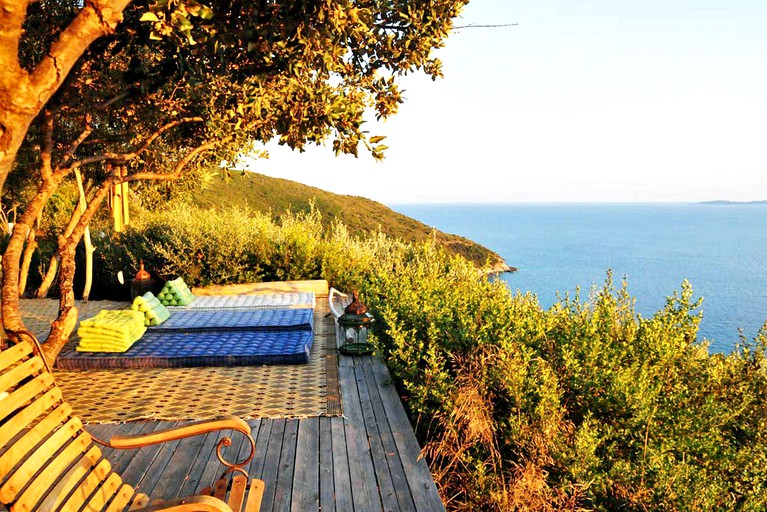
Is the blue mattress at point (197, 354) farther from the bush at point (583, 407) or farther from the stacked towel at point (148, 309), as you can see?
the bush at point (583, 407)

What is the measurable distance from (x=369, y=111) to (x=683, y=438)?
159 inches

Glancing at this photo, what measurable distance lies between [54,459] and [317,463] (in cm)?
174

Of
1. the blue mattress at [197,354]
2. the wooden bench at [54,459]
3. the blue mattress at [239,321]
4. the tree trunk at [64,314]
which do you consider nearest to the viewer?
the wooden bench at [54,459]

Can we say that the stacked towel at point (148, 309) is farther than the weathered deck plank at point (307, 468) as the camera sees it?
Yes

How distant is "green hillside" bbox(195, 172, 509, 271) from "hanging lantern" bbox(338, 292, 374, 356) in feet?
125

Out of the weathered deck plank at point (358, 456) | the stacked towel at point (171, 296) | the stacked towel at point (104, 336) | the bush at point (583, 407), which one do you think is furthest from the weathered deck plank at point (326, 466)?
the stacked towel at point (171, 296)

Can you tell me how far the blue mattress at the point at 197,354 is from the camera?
5914 mm

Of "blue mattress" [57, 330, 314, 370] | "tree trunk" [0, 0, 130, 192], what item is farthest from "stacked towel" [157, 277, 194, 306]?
"tree trunk" [0, 0, 130, 192]

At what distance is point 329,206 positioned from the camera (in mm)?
51062

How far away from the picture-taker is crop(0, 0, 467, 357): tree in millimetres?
2707

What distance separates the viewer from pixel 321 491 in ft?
10.6

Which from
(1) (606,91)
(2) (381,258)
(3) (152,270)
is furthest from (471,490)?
(1) (606,91)

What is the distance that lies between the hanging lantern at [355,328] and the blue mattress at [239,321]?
106cm

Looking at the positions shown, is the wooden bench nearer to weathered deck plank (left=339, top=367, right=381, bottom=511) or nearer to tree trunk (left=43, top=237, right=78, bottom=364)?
weathered deck plank (left=339, top=367, right=381, bottom=511)
